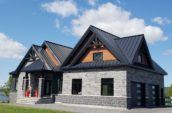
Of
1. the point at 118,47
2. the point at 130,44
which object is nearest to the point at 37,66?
the point at 118,47

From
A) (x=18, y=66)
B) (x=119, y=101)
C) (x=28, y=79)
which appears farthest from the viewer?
(x=18, y=66)

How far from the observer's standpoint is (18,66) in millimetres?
38219

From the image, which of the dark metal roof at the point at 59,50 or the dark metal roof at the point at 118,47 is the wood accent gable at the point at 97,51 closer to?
the dark metal roof at the point at 118,47

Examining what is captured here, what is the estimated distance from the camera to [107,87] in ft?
87.5

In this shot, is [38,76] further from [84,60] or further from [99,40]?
[99,40]

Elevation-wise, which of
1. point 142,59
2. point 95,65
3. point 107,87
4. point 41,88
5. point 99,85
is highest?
point 142,59

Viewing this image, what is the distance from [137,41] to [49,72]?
11944 mm

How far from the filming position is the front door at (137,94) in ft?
87.5

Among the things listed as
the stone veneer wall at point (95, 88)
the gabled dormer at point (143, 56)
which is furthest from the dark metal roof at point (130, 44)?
the stone veneer wall at point (95, 88)

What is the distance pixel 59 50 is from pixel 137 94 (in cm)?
1387

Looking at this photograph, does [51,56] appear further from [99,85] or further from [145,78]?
[145,78]

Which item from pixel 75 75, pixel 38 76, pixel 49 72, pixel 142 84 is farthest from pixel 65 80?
pixel 142 84

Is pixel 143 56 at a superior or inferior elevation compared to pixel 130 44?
inferior

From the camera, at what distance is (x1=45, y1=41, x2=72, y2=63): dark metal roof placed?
35266 mm
